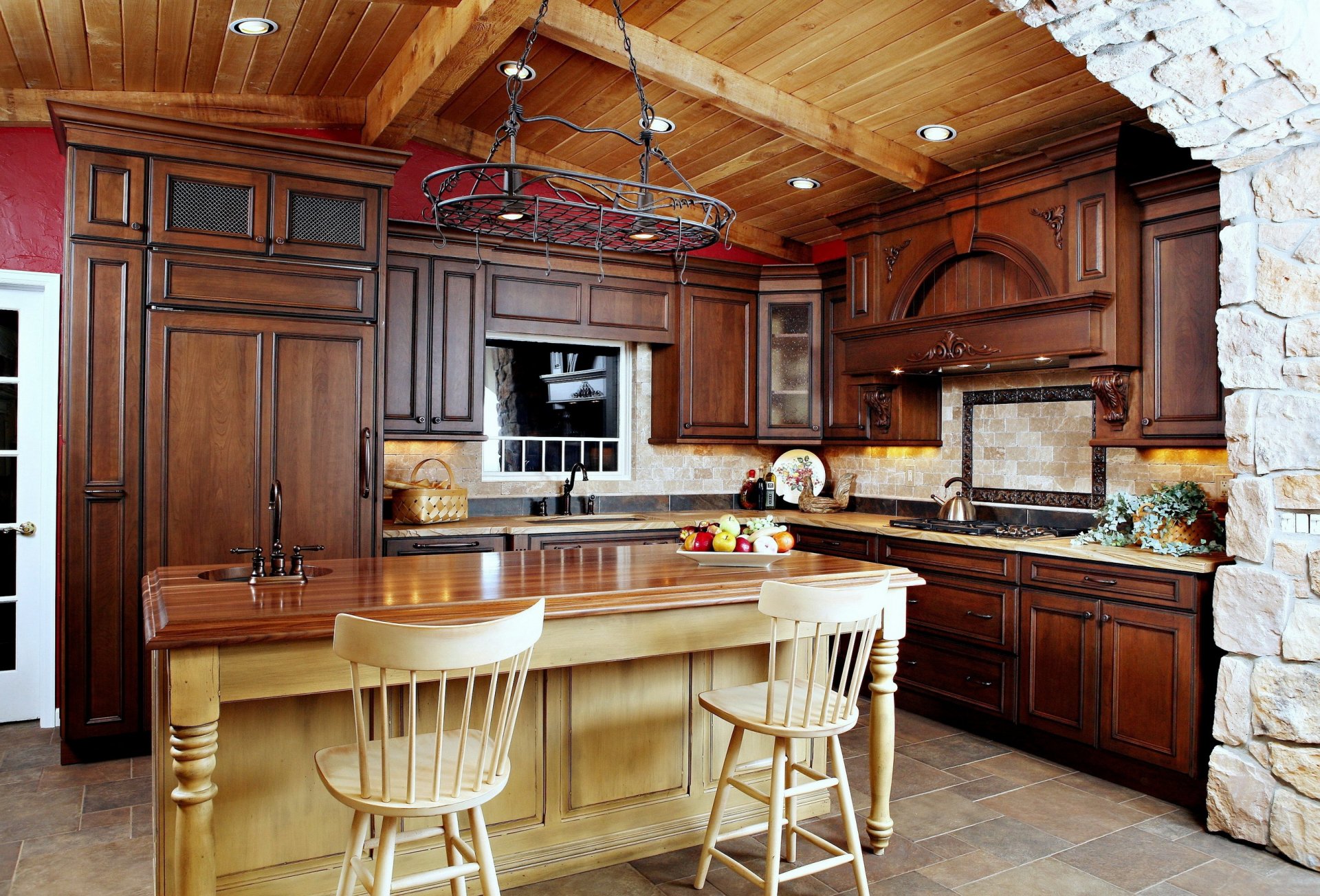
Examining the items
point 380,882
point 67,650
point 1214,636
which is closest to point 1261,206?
point 1214,636

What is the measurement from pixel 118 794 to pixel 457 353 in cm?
258

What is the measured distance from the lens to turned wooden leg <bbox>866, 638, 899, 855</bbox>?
3.11 metres

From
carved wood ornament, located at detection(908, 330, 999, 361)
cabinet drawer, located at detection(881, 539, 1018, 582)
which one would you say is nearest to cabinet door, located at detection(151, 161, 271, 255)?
carved wood ornament, located at detection(908, 330, 999, 361)

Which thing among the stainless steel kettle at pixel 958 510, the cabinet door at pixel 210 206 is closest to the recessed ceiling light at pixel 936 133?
the stainless steel kettle at pixel 958 510

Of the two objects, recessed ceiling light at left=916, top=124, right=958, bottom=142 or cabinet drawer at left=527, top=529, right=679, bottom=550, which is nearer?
recessed ceiling light at left=916, top=124, right=958, bottom=142

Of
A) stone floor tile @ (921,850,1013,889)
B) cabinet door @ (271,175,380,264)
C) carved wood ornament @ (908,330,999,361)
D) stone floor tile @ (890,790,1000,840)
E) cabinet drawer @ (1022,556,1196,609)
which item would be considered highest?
cabinet door @ (271,175,380,264)

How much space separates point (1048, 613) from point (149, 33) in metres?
4.48

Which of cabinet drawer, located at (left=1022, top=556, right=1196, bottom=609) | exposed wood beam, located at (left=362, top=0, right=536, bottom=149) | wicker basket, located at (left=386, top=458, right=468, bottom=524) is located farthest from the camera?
wicker basket, located at (left=386, top=458, right=468, bottom=524)

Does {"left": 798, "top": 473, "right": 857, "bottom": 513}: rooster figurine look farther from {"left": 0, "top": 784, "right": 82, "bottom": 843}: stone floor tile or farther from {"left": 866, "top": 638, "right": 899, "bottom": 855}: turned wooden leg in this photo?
{"left": 0, "top": 784, "right": 82, "bottom": 843}: stone floor tile

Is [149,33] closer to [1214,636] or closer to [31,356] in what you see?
[31,356]

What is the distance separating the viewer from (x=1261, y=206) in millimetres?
3221

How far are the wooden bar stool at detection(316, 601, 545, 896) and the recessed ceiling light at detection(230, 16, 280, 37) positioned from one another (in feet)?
9.13

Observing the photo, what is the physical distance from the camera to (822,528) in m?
5.43

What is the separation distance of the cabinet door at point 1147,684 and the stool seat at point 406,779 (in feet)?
8.76
